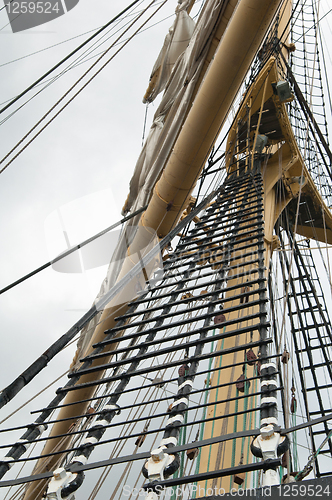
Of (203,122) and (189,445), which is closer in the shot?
(189,445)

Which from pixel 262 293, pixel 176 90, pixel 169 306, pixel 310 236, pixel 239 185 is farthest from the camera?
pixel 310 236

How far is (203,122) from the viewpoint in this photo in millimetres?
3447

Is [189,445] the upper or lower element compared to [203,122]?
lower

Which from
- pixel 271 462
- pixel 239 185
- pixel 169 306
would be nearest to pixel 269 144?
pixel 239 185

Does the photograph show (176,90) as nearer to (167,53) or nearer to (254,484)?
(167,53)

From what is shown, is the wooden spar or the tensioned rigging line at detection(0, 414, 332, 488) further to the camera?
the wooden spar

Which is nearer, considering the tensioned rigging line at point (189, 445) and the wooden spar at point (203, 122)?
the tensioned rigging line at point (189, 445)

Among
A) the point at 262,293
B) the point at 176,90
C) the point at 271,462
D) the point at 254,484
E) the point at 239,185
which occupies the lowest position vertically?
the point at 271,462

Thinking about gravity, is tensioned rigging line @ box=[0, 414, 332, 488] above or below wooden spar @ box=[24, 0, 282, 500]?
below

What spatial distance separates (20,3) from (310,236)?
246 inches

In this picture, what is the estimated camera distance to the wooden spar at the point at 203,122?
2.79 meters

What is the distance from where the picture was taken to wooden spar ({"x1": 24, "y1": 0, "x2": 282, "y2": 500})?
2.79 meters

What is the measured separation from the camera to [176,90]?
5133 millimetres

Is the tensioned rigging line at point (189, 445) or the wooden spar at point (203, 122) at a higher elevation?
the wooden spar at point (203, 122)
